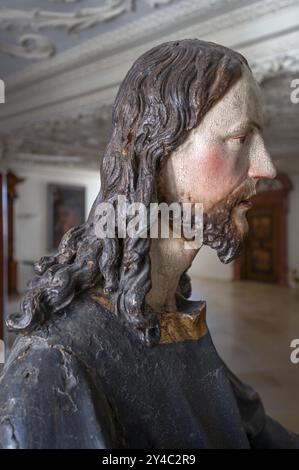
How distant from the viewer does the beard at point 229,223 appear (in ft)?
3.29

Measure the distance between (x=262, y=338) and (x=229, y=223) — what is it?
5840 mm

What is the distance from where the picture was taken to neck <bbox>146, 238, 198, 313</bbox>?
3.41 feet

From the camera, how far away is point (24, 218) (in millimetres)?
13312

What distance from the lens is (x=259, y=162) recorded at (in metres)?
1.00

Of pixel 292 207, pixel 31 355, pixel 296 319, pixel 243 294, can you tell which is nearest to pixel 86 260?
pixel 31 355

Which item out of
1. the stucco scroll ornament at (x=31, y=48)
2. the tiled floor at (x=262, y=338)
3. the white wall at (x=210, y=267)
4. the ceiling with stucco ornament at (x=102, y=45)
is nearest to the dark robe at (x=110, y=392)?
the tiled floor at (x=262, y=338)

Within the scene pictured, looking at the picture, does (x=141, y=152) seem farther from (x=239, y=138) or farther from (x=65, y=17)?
(x=65, y=17)

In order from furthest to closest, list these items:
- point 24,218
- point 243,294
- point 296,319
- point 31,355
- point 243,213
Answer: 1. point 24,218
2. point 243,294
3. point 296,319
4. point 243,213
5. point 31,355

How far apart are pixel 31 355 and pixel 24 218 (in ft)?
42.8

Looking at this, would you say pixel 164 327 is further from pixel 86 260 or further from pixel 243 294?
pixel 243 294

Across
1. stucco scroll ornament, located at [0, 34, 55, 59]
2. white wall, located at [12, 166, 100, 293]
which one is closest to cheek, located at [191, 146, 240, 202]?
stucco scroll ornament, located at [0, 34, 55, 59]

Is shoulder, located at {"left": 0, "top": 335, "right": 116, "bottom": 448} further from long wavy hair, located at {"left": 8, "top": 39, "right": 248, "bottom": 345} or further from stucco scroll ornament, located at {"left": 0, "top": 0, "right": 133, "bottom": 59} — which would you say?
stucco scroll ornament, located at {"left": 0, "top": 0, "right": 133, "bottom": 59}

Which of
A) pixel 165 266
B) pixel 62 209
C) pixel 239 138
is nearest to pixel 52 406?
pixel 165 266

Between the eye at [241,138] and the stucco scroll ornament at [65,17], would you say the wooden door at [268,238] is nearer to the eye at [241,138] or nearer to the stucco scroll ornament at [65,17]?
the stucco scroll ornament at [65,17]
